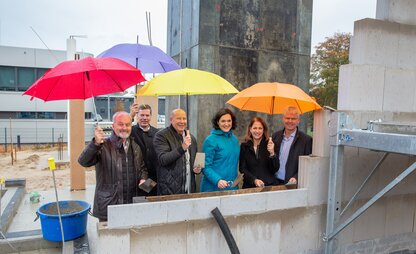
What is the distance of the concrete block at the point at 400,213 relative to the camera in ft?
11.0

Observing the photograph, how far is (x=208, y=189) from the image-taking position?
3.31m

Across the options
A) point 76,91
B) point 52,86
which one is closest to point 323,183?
point 76,91

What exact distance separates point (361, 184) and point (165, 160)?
6.65 feet

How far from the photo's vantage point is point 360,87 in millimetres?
3025

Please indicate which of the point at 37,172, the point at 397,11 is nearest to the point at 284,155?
the point at 397,11

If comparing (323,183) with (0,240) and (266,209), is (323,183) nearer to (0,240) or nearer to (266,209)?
(266,209)

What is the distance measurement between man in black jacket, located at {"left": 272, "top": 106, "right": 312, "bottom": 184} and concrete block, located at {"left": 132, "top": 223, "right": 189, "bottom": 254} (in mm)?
1308

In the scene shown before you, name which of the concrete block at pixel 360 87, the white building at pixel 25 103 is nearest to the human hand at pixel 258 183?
the concrete block at pixel 360 87

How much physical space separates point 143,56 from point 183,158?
1656mm

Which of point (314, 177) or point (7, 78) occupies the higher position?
point (7, 78)

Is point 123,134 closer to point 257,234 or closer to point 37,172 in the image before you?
point 257,234

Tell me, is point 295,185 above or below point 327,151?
below

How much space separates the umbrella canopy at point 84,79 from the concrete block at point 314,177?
6.27 ft

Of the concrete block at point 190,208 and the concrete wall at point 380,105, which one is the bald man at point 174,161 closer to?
the concrete block at point 190,208
